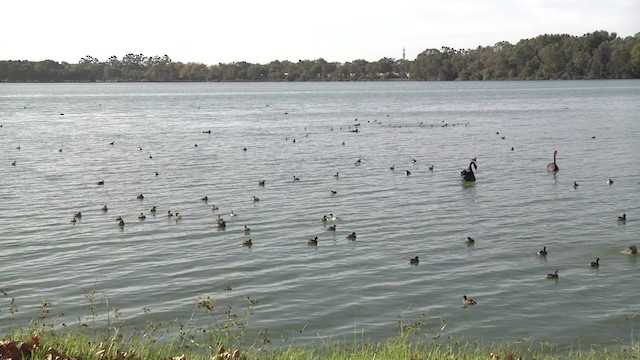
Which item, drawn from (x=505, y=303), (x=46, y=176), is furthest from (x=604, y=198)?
(x=46, y=176)

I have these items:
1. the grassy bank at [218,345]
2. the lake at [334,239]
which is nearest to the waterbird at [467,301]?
the lake at [334,239]

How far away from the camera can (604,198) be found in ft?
102

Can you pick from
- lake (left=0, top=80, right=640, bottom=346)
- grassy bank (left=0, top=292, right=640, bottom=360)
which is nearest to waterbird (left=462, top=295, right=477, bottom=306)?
lake (left=0, top=80, right=640, bottom=346)

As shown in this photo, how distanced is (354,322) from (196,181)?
850 inches

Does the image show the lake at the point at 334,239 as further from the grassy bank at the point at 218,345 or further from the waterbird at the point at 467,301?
the grassy bank at the point at 218,345

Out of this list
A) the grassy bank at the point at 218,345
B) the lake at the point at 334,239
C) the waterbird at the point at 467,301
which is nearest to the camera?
the grassy bank at the point at 218,345

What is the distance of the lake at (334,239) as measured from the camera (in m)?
17.0

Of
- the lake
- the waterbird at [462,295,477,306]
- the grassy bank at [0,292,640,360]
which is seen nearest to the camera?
the grassy bank at [0,292,640,360]

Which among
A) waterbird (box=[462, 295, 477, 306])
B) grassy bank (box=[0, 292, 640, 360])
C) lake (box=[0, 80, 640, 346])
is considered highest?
grassy bank (box=[0, 292, 640, 360])

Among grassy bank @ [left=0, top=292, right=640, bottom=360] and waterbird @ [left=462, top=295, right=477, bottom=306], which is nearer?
grassy bank @ [left=0, top=292, right=640, bottom=360]

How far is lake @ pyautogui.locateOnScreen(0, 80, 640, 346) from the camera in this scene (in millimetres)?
17016

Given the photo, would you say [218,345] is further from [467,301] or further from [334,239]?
[334,239]

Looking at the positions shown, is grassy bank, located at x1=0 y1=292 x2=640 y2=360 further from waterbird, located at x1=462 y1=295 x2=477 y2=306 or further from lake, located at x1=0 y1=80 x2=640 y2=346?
waterbird, located at x1=462 y1=295 x2=477 y2=306

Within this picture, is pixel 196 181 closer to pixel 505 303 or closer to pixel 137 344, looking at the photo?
pixel 505 303
